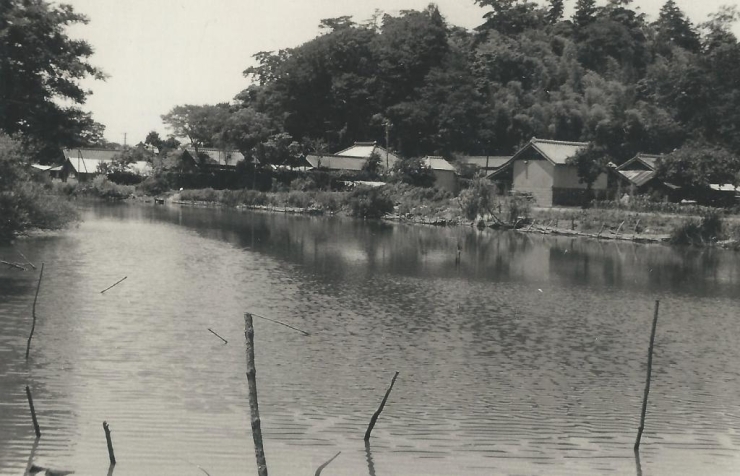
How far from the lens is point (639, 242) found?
54.5 metres

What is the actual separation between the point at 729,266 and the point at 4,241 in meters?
35.4

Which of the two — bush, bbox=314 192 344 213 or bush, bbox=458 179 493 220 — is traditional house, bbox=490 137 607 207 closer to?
bush, bbox=458 179 493 220

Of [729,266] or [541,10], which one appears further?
[541,10]

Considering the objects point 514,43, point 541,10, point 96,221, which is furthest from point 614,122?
point 96,221

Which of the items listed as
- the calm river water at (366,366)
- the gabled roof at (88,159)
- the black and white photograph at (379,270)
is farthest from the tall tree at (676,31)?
the calm river water at (366,366)

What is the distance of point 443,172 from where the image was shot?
8256 centimetres

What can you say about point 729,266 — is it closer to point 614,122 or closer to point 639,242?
point 639,242

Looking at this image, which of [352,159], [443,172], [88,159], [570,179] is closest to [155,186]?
[88,159]

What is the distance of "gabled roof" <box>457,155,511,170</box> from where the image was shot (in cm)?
8748

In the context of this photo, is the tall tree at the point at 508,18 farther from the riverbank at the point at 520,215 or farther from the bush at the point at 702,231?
the bush at the point at 702,231

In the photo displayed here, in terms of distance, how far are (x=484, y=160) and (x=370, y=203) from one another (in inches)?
861

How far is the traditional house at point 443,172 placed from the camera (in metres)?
81.8

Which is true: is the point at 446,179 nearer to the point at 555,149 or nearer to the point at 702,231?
the point at 555,149

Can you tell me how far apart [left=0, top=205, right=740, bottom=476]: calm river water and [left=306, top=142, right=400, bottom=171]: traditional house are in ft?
158
